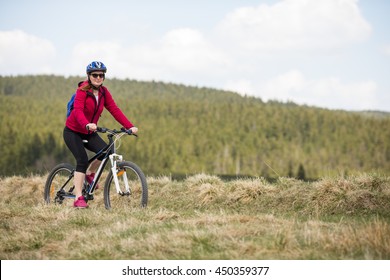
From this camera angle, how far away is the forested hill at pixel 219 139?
433 feet

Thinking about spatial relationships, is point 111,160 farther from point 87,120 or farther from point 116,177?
point 87,120

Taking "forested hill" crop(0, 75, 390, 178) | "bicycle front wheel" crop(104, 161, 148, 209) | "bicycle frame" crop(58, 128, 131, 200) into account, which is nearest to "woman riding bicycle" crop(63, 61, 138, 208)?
"bicycle frame" crop(58, 128, 131, 200)

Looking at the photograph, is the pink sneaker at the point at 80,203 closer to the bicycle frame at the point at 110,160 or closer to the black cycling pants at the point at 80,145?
the bicycle frame at the point at 110,160

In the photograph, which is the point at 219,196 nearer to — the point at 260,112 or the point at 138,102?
the point at 260,112

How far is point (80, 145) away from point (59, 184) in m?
2.03

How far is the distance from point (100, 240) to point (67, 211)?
93.0 inches

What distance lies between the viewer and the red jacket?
885 centimetres

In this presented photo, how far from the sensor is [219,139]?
160 m

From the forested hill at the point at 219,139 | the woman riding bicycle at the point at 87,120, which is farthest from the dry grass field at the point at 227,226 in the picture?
the forested hill at the point at 219,139

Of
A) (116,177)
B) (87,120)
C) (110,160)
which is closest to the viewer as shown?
(87,120)

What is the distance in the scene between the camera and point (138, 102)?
194 meters

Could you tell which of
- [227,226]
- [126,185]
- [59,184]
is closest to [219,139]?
[59,184]

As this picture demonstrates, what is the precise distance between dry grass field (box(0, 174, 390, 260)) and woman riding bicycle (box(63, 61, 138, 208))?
93 cm
